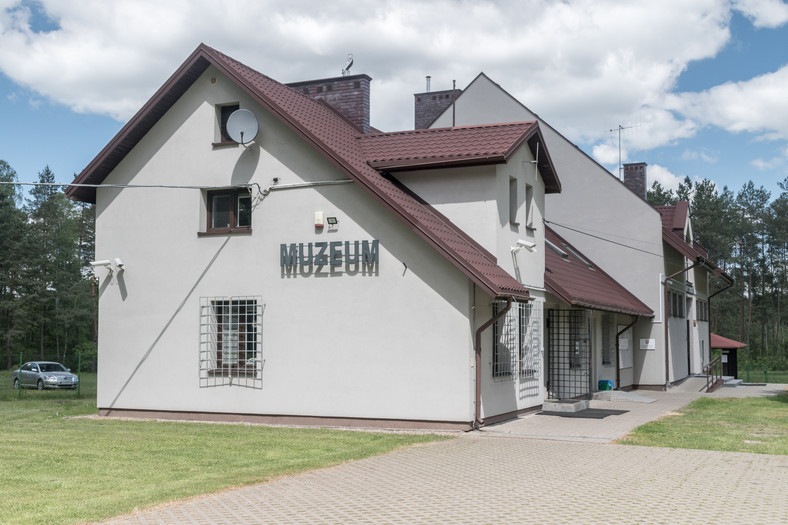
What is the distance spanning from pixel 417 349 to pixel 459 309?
109cm

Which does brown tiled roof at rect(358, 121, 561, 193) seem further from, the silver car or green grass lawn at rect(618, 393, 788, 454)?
the silver car

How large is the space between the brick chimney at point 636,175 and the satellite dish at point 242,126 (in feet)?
63.3

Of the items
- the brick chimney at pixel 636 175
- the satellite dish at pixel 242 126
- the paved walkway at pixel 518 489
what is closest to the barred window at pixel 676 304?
the brick chimney at pixel 636 175

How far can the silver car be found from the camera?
34156mm

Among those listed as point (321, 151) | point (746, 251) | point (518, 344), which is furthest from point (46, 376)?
point (746, 251)

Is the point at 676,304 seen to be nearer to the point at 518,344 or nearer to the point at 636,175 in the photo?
the point at 636,175

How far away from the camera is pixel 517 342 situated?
1698 centimetres

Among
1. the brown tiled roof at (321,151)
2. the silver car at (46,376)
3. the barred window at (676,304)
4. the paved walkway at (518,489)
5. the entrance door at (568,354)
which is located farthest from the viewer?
the silver car at (46,376)

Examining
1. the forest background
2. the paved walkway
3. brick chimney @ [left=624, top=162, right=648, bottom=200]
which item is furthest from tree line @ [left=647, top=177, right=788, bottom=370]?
the paved walkway

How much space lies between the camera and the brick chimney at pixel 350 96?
21.1 metres

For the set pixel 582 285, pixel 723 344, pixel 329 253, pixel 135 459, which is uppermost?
pixel 329 253

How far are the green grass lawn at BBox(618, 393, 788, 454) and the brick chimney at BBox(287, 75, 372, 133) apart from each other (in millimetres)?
10055

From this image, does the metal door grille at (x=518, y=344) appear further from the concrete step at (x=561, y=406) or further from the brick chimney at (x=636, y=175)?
the brick chimney at (x=636, y=175)

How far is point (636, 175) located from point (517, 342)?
17079 millimetres
